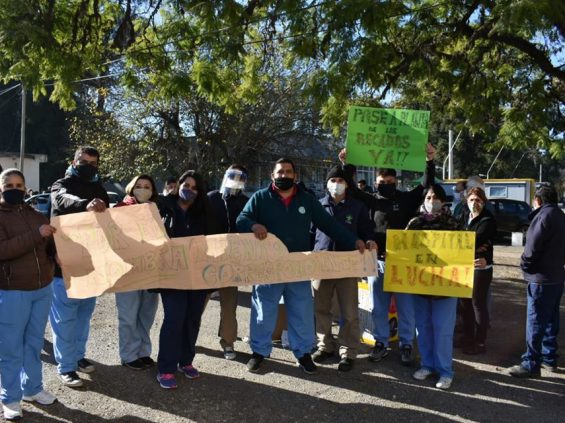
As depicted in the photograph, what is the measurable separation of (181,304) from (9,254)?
4.66 feet

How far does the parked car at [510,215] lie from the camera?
19.9 m

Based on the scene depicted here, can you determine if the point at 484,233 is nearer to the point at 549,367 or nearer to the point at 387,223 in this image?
the point at 387,223

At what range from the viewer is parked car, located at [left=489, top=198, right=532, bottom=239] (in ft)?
65.4

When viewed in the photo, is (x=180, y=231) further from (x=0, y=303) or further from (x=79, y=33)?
(x=79, y=33)

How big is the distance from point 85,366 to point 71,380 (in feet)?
1.25

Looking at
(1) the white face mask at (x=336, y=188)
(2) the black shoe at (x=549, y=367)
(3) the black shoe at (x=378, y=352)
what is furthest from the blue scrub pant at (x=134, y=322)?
(2) the black shoe at (x=549, y=367)

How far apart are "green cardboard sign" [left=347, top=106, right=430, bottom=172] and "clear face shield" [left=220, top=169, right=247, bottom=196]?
1209 mm

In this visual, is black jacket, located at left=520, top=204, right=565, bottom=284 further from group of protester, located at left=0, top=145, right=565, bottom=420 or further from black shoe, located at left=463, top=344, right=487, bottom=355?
black shoe, located at left=463, top=344, right=487, bottom=355

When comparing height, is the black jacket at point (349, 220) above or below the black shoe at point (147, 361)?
above

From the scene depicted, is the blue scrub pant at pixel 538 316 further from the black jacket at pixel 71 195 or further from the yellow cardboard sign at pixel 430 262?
the black jacket at pixel 71 195

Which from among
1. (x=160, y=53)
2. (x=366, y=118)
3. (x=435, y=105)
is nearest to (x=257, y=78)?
(x=160, y=53)

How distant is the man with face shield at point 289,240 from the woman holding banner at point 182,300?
1.28 ft

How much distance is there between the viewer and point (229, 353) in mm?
5438

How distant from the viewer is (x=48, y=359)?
5.27 m
